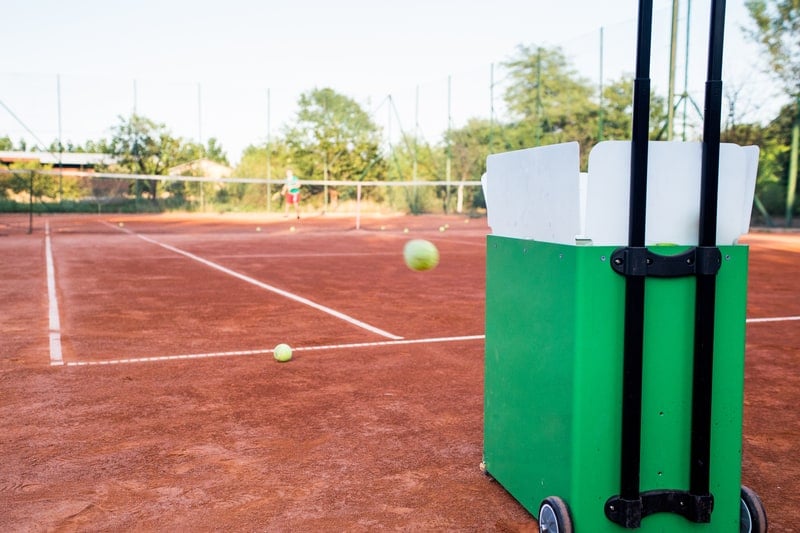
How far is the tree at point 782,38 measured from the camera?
23.6m

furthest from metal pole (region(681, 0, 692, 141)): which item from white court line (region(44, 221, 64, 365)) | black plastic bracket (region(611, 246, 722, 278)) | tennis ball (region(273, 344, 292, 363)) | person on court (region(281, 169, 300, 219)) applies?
black plastic bracket (region(611, 246, 722, 278))

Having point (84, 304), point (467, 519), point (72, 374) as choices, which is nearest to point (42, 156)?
point (84, 304)

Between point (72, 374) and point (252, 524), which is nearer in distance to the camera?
point (252, 524)

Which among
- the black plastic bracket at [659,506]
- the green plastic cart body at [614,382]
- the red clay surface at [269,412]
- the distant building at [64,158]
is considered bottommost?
the red clay surface at [269,412]

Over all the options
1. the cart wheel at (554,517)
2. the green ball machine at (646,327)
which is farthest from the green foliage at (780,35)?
the cart wheel at (554,517)

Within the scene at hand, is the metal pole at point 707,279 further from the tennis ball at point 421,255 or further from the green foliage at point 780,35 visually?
the green foliage at point 780,35

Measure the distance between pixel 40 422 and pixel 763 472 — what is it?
3.44 meters

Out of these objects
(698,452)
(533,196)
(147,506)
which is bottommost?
(147,506)

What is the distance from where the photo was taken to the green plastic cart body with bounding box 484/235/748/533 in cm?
230

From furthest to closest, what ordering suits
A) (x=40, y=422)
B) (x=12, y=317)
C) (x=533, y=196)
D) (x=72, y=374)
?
(x=12, y=317)
(x=72, y=374)
(x=40, y=422)
(x=533, y=196)

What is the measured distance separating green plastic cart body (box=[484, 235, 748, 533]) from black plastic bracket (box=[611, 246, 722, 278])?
0.09 feet

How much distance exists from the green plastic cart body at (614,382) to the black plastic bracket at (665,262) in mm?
27

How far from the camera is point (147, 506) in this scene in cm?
281

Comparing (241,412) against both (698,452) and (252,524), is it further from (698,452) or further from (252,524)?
(698,452)
